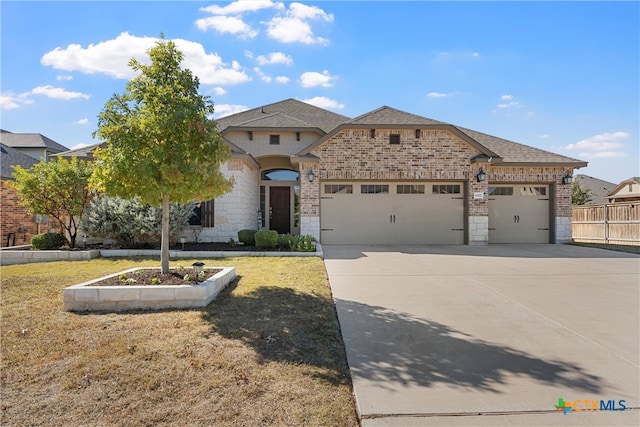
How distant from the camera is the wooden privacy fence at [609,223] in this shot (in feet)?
45.6

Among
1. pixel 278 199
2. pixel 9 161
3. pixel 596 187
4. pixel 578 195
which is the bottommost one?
pixel 278 199

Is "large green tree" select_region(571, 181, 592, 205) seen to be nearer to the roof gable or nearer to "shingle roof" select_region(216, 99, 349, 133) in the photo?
the roof gable

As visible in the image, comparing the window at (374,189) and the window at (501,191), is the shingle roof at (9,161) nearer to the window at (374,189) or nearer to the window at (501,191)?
the window at (374,189)

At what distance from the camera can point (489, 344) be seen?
3.67m

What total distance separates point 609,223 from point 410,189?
9114 millimetres

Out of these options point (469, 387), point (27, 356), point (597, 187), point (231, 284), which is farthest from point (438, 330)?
point (597, 187)

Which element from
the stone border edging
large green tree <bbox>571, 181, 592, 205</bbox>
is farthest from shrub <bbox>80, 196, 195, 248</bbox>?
large green tree <bbox>571, 181, 592, 205</bbox>

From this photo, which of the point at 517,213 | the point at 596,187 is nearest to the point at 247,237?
the point at 517,213

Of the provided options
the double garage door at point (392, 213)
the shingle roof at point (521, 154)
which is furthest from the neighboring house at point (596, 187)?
the double garage door at point (392, 213)

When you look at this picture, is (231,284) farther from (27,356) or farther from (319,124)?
(319,124)

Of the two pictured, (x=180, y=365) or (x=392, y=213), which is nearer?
(x=180, y=365)

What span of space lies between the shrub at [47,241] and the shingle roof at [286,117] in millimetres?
7137

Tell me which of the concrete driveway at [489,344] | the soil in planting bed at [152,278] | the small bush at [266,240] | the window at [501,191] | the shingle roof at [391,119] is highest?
the shingle roof at [391,119]

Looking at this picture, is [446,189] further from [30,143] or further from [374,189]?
[30,143]
